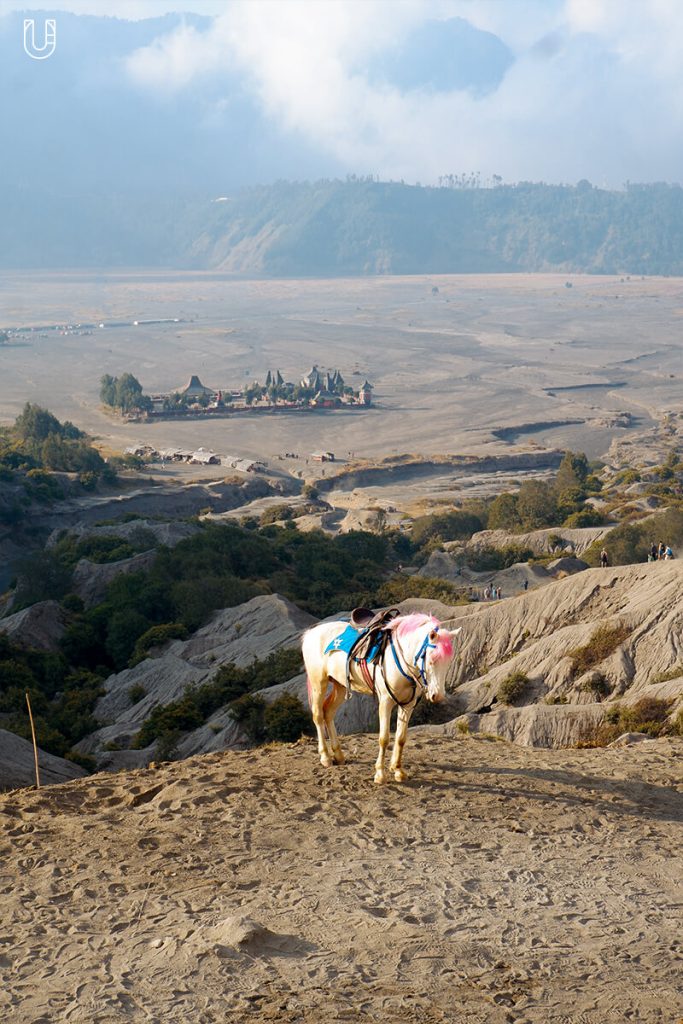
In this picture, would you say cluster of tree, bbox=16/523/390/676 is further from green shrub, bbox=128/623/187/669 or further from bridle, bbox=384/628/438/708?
bridle, bbox=384/628/438/708

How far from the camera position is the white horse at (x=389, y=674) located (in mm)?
12930

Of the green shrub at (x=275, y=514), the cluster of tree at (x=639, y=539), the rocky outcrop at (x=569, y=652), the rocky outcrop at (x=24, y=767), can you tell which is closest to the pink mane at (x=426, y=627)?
the rocky outcrop at (x=24, y=767)

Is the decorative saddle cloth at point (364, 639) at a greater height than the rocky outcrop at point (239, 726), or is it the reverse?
the decorative saddle cloth at point (364, 639)

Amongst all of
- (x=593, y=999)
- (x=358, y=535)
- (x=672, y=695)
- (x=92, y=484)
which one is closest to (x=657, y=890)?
(x=593, y=999)

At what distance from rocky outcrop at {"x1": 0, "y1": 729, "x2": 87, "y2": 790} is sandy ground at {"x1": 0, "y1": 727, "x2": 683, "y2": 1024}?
3869 millimetres

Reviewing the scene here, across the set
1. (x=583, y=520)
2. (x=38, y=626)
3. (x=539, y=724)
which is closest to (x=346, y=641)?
(x=539, y=724)

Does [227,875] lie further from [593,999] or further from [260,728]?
[260,728]

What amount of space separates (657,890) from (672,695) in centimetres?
1009

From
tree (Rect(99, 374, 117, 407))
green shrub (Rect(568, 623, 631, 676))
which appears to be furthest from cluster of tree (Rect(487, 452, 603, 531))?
tree (Rect(99, 374, 117, 407))

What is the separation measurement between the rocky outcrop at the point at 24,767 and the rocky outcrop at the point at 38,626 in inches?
799

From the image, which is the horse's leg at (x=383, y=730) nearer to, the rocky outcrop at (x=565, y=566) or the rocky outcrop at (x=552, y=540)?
the rocky outcrop at (x=565, y=566)

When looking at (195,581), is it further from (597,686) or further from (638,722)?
(638,722)

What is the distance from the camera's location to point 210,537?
172 feet

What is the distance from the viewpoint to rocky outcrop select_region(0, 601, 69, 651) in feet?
135
